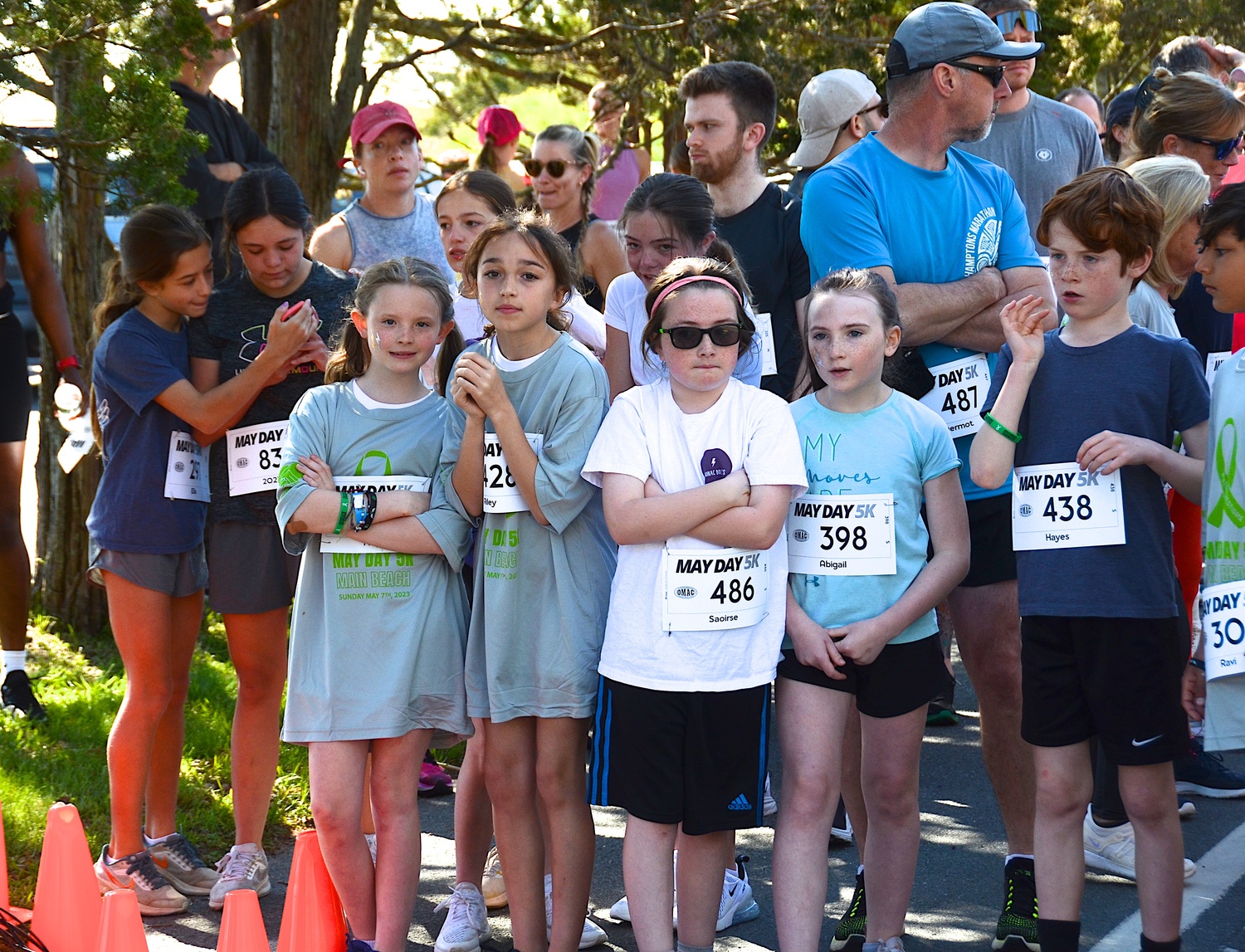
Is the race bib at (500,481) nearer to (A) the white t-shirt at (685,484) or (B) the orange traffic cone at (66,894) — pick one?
(A) the white t-shirt at (685,484)

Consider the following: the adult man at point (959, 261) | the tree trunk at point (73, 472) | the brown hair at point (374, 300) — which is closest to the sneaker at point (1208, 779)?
the adult man at point (959, 261)

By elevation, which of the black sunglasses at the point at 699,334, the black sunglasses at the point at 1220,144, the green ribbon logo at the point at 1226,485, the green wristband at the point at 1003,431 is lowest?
the green ribbon logo at the point at 1226,485

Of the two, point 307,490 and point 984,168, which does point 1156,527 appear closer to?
point 984,168

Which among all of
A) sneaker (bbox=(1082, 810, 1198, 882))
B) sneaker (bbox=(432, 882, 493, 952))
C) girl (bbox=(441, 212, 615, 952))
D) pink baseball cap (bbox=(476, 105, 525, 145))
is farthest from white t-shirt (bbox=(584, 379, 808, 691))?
pink baseball cap (bbox=(476, 105, 525, 145))

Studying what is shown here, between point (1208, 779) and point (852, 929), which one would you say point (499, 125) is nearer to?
point (1208, 779)

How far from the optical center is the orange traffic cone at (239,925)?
3.02 metres

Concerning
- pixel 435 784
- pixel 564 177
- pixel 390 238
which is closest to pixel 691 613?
pixel 435 784

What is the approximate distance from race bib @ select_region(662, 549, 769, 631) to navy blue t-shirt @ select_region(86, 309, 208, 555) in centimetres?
162

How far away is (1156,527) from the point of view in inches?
127

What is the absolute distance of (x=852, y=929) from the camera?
11.7 ft

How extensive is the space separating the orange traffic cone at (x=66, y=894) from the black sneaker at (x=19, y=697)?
1.90 m

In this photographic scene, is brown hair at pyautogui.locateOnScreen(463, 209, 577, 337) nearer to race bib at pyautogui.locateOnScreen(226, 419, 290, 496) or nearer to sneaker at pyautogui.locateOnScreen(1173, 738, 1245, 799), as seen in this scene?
race bib at pyautogui.locateOnScreen(226, 419, 290, 496)

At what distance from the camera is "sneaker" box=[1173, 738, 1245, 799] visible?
468 centimetres

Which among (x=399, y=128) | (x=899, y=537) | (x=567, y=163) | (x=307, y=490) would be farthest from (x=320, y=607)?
(x=567, y=163)
